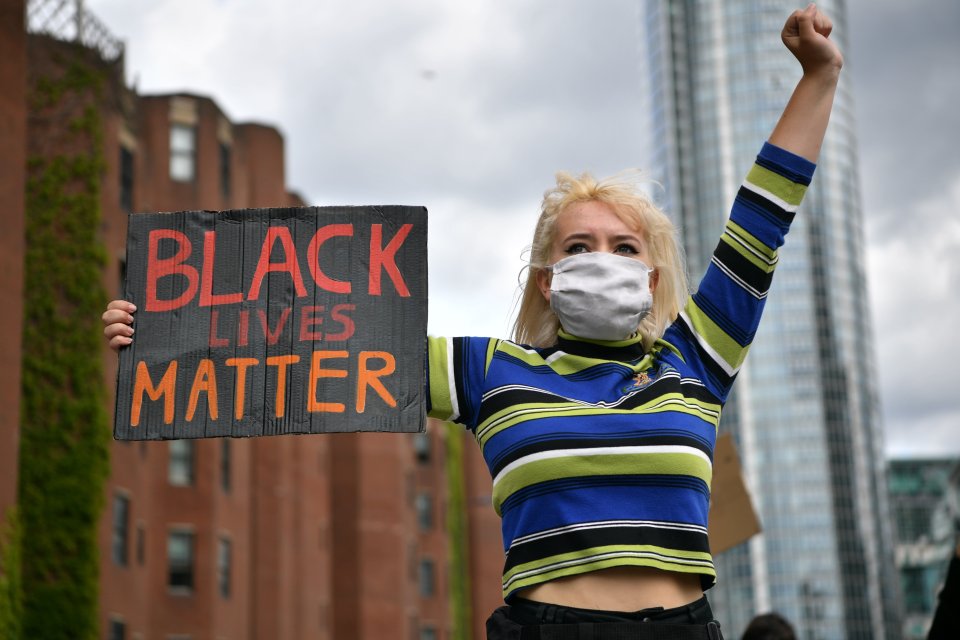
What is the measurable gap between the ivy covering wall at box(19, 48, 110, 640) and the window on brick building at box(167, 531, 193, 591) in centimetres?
712

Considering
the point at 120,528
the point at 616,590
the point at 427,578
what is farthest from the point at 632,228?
the point at 427,578

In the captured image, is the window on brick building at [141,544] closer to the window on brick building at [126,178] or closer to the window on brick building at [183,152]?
the window on brick building at [126,178]

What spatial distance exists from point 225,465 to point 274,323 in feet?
118

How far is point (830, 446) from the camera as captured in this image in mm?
150750

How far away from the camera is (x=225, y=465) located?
39.4 metres

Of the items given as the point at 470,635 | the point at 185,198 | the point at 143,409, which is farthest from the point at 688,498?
the point at 470,635

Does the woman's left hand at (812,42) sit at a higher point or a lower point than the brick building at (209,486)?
lower

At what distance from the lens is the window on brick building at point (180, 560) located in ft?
119

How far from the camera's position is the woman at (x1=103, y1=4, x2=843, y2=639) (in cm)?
370

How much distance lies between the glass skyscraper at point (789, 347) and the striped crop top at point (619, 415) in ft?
467

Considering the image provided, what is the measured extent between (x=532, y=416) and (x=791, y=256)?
154m

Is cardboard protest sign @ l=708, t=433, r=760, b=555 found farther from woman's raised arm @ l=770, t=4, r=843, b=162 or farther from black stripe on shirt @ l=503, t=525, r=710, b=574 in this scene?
black stripe on shirt @ l=503, t=525, r=710, b=574

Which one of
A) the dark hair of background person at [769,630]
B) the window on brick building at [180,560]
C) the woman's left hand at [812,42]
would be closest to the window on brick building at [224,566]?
the window on brick building at [180,560]

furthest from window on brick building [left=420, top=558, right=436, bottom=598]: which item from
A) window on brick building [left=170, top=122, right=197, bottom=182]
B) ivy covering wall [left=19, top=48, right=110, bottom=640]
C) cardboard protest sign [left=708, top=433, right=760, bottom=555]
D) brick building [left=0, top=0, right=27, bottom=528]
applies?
cardboard protest sign [left=708, top=433, right=760, bottom=555]
